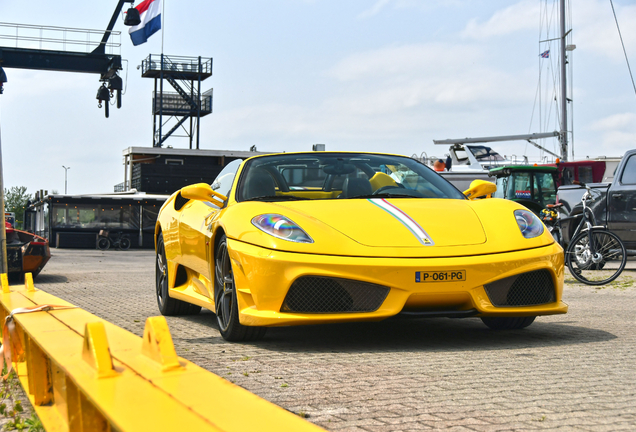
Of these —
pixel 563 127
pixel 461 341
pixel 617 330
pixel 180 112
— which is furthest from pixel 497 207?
pixel 180 112

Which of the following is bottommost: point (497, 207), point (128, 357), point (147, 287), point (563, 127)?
point (147, 287)

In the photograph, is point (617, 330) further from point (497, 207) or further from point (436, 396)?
point (436, 396)

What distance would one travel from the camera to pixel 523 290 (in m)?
4.54

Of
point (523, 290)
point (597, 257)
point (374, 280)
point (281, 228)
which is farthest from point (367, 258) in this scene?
point (597, 257)

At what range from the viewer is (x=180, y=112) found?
55.2 m

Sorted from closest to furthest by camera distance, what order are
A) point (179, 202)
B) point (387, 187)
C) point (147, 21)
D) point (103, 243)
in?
1. point (387, 187)
2. point (179, 202)
3. point (147, 21)
4. point (103, 243)

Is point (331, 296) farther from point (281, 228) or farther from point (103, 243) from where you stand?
point (103, 243)

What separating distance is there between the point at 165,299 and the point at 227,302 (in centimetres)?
210

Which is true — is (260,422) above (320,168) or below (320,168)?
below

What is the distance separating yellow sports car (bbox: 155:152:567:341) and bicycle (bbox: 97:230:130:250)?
114 feet

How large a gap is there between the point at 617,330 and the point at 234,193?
2.84 metres

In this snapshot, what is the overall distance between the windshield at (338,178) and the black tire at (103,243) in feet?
114

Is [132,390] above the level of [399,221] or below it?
below

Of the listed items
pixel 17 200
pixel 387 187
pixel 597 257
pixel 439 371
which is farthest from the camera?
pixel 17 200
